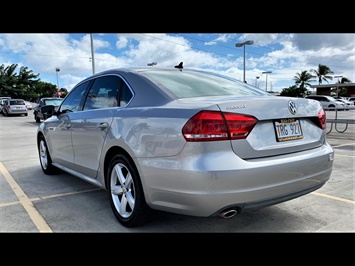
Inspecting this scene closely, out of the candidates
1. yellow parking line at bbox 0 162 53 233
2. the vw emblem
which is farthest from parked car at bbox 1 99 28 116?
the vw emblem

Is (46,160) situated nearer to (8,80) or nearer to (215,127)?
(215,127)

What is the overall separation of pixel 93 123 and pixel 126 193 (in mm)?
989

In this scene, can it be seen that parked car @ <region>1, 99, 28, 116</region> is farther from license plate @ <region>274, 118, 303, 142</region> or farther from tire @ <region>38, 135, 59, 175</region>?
license plate @ <region>274, 118, 303, 142</region>

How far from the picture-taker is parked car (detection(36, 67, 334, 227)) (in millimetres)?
2328

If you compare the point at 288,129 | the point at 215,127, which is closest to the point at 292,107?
the point at 288,129

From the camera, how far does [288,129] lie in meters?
2.65

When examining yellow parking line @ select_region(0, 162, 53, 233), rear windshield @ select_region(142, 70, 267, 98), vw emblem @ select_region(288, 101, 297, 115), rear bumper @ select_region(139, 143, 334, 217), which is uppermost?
rear windshield @ select_region(142, 70, 267, 98)
